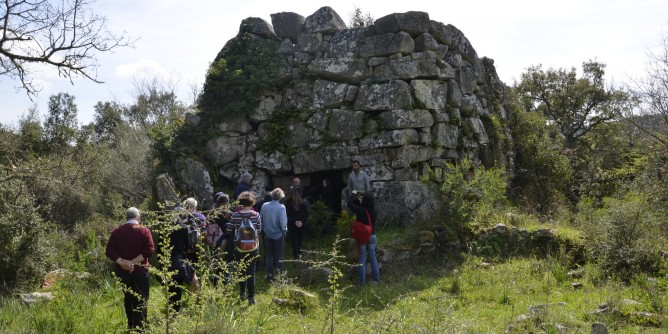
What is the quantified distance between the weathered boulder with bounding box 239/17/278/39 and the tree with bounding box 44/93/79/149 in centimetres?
777

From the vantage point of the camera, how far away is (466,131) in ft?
39.7

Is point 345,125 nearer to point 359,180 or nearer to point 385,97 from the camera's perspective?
point 385,97

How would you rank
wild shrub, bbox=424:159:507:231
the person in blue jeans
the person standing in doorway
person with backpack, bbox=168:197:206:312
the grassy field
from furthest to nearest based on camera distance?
the person standing in doorway
wild shrub, bbox=424:159:507:231
the person in blue jeans
person with backpack, bbox=168:197:206:312
the grassy field

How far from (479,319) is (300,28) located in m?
8.58

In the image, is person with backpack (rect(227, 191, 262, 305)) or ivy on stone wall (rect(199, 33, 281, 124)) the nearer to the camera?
person with backpack (rect(227, 191, 262, 305))

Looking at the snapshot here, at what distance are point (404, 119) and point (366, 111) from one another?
895mm

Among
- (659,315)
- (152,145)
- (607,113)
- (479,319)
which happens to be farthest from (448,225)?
(607,113)

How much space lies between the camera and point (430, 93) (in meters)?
11.1

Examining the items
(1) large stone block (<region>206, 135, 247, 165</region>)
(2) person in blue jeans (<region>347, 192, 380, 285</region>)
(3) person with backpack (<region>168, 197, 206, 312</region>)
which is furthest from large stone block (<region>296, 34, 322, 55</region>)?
(3) person with backpack (<region>168, 197, 206, 312</region>)

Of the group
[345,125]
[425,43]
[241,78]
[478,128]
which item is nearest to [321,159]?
[345,125]

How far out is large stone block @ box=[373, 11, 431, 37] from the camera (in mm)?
11203

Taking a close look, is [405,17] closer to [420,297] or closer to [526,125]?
[526,125]

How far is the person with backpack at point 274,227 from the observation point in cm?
770

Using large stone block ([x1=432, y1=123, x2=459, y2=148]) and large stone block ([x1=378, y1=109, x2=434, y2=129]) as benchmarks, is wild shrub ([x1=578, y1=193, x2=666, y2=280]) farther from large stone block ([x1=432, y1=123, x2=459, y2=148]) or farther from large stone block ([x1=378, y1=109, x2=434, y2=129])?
large stone block ([x1=378, y1=109, x2=434, y2=129])
